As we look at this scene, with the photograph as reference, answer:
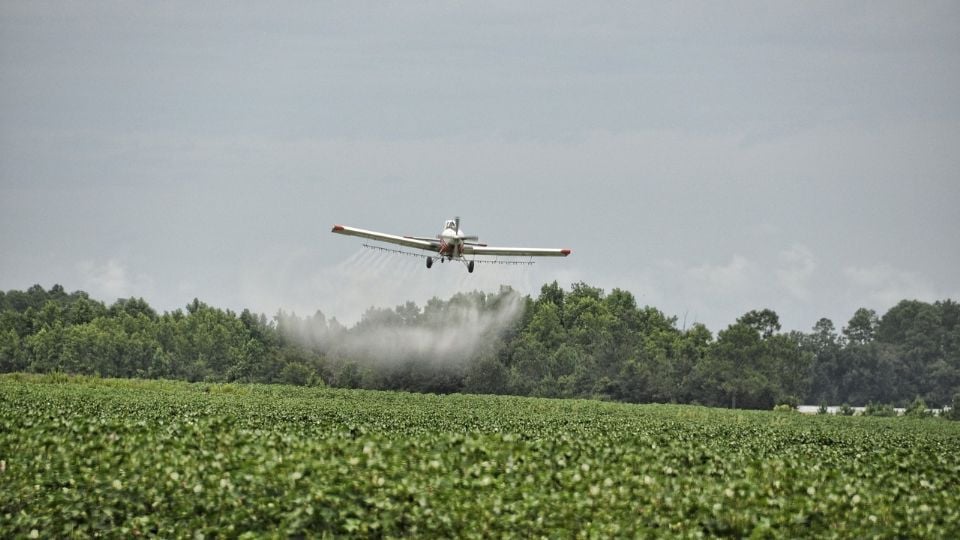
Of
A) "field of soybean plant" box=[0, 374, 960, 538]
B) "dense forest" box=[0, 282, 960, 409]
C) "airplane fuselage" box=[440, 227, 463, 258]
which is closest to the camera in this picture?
"field of soybean plant" box=[0, 374, 960, 538]

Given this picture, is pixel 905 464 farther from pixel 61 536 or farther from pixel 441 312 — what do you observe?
pixel 441 312

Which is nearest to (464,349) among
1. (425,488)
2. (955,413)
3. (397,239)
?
(955,413)

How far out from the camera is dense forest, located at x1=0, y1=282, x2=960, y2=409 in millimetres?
109562

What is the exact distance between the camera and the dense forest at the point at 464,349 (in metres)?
110

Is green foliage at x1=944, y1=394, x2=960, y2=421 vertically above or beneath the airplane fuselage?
beneath

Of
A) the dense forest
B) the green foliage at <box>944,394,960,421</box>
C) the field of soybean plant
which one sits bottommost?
the field of soybean plant

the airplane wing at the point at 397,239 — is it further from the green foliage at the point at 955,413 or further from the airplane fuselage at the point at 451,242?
the green foliage at the point at 955,413

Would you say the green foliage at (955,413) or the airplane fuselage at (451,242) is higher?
the airplane fuselage at (451,242)

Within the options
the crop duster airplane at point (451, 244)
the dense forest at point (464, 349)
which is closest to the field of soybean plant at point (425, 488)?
the crop duster airplane at point (451, 244)

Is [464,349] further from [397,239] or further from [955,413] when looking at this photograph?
[397,239]

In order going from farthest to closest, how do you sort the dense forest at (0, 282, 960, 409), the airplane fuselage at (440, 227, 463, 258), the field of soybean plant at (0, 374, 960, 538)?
the dense forest at (0, 282, 960, 409) < the airplane fuselage at (440, 227, 463, 258) < the field of soybean plant at (0, 374, 960, 538)

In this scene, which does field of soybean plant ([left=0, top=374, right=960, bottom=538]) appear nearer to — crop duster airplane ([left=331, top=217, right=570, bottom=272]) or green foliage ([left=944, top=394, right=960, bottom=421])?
crop duster airplane ([left=331, top=217, right=570, bottom=272])

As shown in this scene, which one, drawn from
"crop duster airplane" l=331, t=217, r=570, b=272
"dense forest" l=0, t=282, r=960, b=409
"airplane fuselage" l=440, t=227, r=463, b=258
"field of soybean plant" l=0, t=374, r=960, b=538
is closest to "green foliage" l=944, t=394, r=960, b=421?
"dense forest" l=0, t=282, r=960, b=409

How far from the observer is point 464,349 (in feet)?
362
